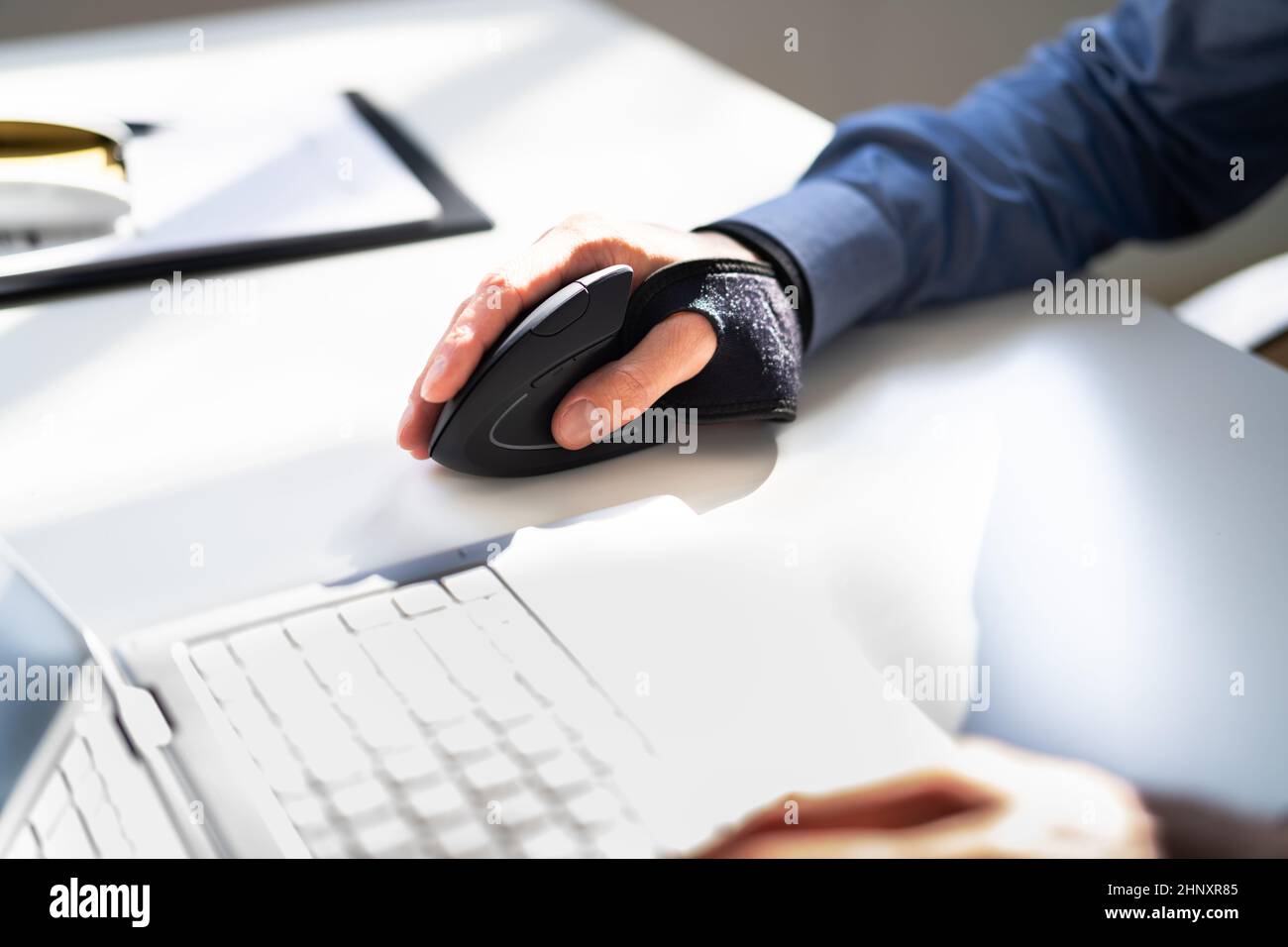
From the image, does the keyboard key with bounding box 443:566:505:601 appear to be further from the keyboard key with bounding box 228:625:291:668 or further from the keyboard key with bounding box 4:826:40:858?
the keyboard key with bounding box 4:826:40:858

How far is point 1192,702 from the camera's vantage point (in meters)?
0.44

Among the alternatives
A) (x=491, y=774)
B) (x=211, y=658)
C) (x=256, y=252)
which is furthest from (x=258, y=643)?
(x=256, y=252)

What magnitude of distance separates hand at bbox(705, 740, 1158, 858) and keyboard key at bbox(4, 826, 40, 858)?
0.21 meters

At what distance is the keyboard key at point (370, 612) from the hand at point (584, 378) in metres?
0.12

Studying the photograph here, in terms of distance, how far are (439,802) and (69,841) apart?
116 millimetres

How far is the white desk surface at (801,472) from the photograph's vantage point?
19.2 inches

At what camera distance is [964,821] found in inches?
15.6

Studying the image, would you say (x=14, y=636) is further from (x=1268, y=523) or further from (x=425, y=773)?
(x=1268, y=523)

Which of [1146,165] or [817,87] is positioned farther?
[817,87]

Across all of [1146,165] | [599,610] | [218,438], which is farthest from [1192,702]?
[1146,165]

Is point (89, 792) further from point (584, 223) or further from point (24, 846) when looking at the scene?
point (584, 223)

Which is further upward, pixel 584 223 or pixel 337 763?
pixel 584 223

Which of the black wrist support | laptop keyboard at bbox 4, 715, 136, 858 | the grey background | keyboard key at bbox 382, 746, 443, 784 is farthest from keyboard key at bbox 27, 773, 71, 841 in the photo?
the grey background

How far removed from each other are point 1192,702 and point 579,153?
64 cm
